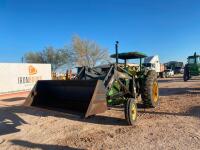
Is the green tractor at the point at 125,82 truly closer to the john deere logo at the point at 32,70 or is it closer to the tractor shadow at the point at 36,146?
the tractor shadow at the point at 36,146

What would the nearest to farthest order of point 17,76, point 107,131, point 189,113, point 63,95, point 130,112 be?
point 107,131, point 130,112, point 63,95, point 189,113, point 17,76

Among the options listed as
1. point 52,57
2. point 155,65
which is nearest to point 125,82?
point 155,65

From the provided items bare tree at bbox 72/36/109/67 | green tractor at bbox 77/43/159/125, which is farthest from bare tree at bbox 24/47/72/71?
green tractor at bbox 77/43/159/125

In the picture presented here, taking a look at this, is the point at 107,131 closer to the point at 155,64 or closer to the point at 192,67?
the point at 192,67

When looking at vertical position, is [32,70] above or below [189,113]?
above

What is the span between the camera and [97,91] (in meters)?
5.49

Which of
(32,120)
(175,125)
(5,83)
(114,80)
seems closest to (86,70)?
(114,80)

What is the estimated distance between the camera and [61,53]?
1935 inches

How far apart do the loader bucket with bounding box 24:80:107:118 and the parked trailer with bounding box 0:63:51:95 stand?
13416 mm

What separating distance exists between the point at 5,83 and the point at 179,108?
1518cm

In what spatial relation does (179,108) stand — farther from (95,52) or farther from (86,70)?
(95,52)

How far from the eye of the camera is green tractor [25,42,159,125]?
21.0 ft

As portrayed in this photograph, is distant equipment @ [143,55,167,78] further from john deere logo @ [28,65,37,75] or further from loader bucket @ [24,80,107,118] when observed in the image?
loader bucket @ [24,80,107,118]

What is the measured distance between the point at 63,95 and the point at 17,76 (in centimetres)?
1477
